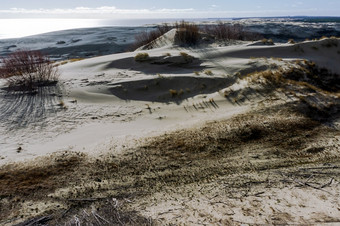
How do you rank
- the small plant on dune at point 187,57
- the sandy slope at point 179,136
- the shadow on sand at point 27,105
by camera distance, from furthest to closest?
the small plant on dune at point 187,57, the shadow on sand at point 27,105, the sandy slope at point 179,136

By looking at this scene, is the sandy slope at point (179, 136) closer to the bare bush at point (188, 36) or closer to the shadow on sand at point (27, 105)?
the shadow on sand at point (27, 105)

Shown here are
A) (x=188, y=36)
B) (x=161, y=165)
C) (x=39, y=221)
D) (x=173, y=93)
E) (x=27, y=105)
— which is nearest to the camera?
(x=39, y=221)

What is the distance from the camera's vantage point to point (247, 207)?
364 centimetres

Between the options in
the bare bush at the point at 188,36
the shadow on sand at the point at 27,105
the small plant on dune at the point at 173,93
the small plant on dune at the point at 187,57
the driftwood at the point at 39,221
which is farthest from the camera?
the bare bush at the point at 188,36

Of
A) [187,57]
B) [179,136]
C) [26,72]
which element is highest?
[187,57]

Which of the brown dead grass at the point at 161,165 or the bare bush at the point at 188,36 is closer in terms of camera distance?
the brown dead grass at the point at 161,165

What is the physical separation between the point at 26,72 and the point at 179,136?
722 cm

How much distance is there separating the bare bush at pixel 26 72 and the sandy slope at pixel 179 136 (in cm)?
63

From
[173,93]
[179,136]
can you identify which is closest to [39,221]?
[179,136]

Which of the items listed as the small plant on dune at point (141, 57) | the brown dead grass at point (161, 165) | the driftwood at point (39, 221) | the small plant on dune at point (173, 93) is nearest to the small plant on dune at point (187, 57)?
the small plant on dune at point (141, 57)

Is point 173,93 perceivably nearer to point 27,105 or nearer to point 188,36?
point 27,105

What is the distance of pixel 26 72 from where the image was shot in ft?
31.5

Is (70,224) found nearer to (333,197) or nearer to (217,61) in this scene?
(333,197)

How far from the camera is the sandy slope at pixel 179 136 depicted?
3.79 metres
